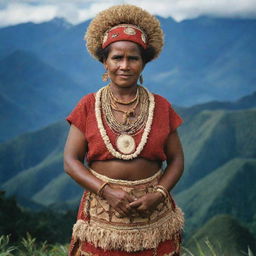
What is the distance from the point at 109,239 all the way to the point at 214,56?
28753 mm

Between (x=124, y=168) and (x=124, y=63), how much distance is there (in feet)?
1.71

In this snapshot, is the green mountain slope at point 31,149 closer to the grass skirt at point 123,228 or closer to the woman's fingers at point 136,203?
the grass skirt at point 123,228

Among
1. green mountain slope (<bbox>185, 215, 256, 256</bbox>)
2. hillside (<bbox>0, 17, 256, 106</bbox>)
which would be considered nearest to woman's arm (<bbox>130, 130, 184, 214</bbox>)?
green mountain slope (<bbox>185, 215, 256, 256</bbox>)

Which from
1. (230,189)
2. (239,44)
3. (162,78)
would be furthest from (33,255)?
(239,44)

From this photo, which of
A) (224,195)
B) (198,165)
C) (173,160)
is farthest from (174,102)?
(173,160)

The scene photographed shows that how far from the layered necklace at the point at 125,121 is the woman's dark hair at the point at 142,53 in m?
0.17

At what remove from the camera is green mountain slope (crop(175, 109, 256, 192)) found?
2989 centimetres

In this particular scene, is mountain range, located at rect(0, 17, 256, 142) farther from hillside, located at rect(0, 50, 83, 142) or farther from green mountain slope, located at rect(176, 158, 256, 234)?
green mountain slope, located at rect(176, 158, 256, 234)

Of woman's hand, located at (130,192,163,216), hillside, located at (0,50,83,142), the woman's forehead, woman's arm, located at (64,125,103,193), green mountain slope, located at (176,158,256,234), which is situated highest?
the woman's forehead

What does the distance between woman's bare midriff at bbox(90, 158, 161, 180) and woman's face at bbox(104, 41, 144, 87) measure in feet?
1.30

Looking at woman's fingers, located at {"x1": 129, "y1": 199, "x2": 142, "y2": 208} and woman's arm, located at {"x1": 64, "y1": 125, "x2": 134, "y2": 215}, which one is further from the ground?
woman's arm, located at {"x1": 64, "y1": 125, "x2": 134, "y2": 215}

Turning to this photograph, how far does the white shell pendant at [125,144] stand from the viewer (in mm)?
2043

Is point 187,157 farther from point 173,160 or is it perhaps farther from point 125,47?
point 125,47

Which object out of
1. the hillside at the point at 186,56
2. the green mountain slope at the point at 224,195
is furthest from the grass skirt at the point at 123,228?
the hillside at the point at 186,56
